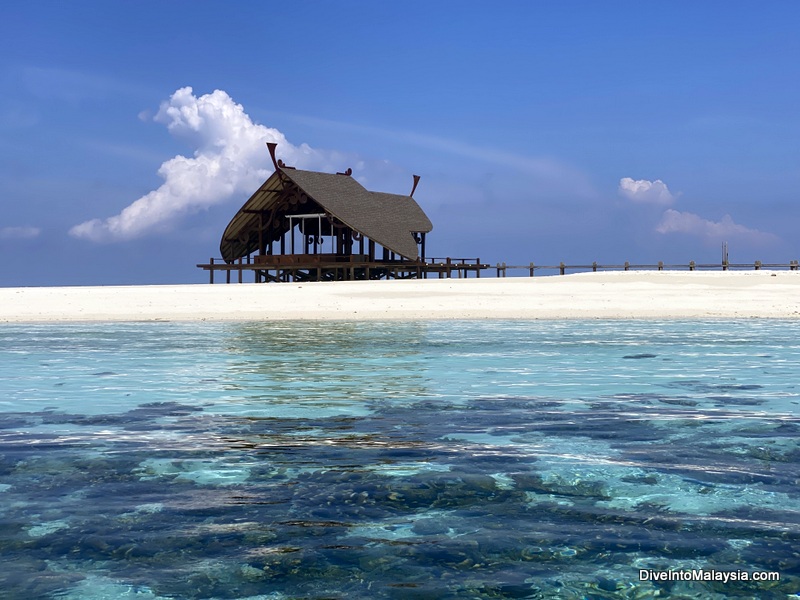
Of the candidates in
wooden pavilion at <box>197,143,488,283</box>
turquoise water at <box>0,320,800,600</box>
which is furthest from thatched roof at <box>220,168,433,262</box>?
turquoise water at <box>0,320,800,600</box>

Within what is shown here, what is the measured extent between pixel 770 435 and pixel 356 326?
530 inches

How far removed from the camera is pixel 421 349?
15.0 m

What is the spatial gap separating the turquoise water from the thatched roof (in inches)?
1300

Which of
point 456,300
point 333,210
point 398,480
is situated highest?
point 333,210

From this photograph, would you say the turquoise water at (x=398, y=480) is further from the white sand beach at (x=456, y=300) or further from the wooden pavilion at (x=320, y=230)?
the wooden pavilion at (x=320, y=230)

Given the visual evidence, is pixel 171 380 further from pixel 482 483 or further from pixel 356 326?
pixel 356 326

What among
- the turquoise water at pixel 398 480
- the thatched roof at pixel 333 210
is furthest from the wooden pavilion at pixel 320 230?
the turquoise water at pixel 398 480

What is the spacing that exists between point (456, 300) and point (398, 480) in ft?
69.5

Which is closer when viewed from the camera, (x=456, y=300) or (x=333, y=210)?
(x=456, y=300)

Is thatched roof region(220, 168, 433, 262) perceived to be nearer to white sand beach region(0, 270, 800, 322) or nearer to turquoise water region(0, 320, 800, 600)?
white sand beach region(0, 270, 800, 322)

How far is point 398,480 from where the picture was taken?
19.4 feet

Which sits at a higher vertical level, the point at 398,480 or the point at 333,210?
the point at 333,210

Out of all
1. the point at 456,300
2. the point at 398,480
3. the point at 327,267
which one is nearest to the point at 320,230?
the point at 327,267

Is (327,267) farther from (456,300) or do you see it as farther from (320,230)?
(456,300)
